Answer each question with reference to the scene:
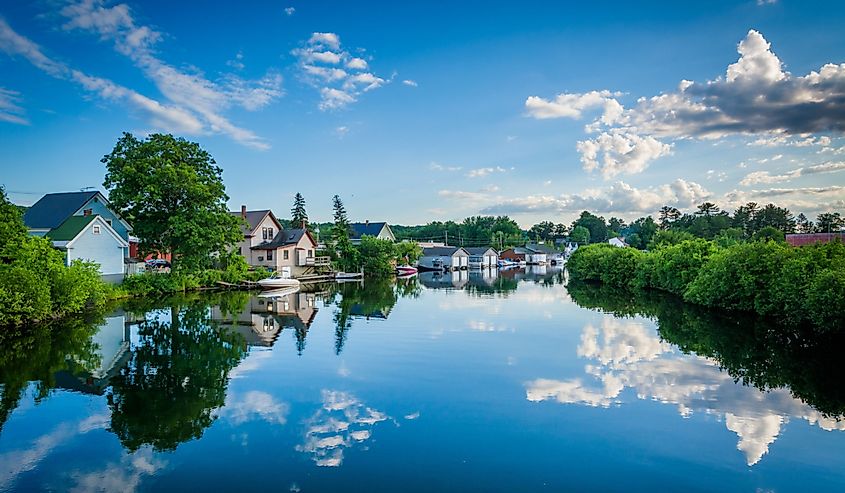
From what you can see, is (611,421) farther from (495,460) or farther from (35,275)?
(35,275)

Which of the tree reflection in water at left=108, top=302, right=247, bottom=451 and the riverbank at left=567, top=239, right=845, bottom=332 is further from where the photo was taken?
the riverbank at left=567, top=239, right=845, bottom=332

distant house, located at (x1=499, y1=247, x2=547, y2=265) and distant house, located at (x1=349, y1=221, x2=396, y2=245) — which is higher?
distant house, located at (x1=349, y1=221, x2=396, y2=245)

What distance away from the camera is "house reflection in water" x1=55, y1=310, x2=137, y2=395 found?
36.8ft

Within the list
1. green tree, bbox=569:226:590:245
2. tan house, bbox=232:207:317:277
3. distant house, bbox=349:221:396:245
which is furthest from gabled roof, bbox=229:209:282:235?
green tree, bbox=569:226:590:245

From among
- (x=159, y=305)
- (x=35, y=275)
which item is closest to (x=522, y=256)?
(x=159, y=305)

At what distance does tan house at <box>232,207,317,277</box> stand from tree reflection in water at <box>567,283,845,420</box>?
2838cm

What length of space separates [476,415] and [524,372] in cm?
335

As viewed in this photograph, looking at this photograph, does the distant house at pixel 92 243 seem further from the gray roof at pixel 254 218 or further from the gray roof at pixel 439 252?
the gray roof at pixel 439 252

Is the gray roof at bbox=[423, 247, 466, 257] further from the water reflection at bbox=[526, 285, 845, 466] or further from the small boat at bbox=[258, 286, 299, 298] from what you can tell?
the water reflection at bbox=[526, 285, 845, 466]

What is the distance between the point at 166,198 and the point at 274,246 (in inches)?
576

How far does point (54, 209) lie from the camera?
33188 mm

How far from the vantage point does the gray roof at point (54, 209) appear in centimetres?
3173

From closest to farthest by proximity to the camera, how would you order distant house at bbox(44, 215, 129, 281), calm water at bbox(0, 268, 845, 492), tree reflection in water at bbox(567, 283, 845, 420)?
1. calm water at bbox(0, 268, 845, 492)
2. tree reflection in water at bbox(567, 283, 845, 420)
3. distant house at bbox(44, 215, 129, 281)

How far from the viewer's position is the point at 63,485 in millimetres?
6625
